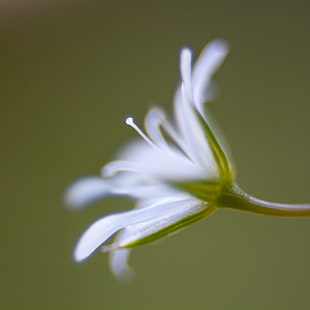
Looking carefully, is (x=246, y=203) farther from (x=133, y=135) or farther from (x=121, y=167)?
(x=133, y=135)

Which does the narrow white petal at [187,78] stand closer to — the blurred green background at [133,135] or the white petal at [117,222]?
the white petal at [117,222]

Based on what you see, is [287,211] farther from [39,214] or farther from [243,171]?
[39,214]

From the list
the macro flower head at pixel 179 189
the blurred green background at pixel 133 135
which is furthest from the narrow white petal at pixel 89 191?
the blurred green background at pixel 133 135

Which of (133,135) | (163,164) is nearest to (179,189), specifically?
(163,164)

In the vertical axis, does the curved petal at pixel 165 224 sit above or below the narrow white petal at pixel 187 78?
below

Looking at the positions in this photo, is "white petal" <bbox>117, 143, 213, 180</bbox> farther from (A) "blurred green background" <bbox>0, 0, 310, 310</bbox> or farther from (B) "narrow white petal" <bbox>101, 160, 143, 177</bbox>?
(A) "blurred green background" <bbox>0, 0, 310, 310</bbox>

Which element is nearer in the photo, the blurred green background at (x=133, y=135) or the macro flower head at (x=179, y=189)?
the macro flower head at (x=179, y=189)

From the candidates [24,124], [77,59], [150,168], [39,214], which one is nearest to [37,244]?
[39,214]
